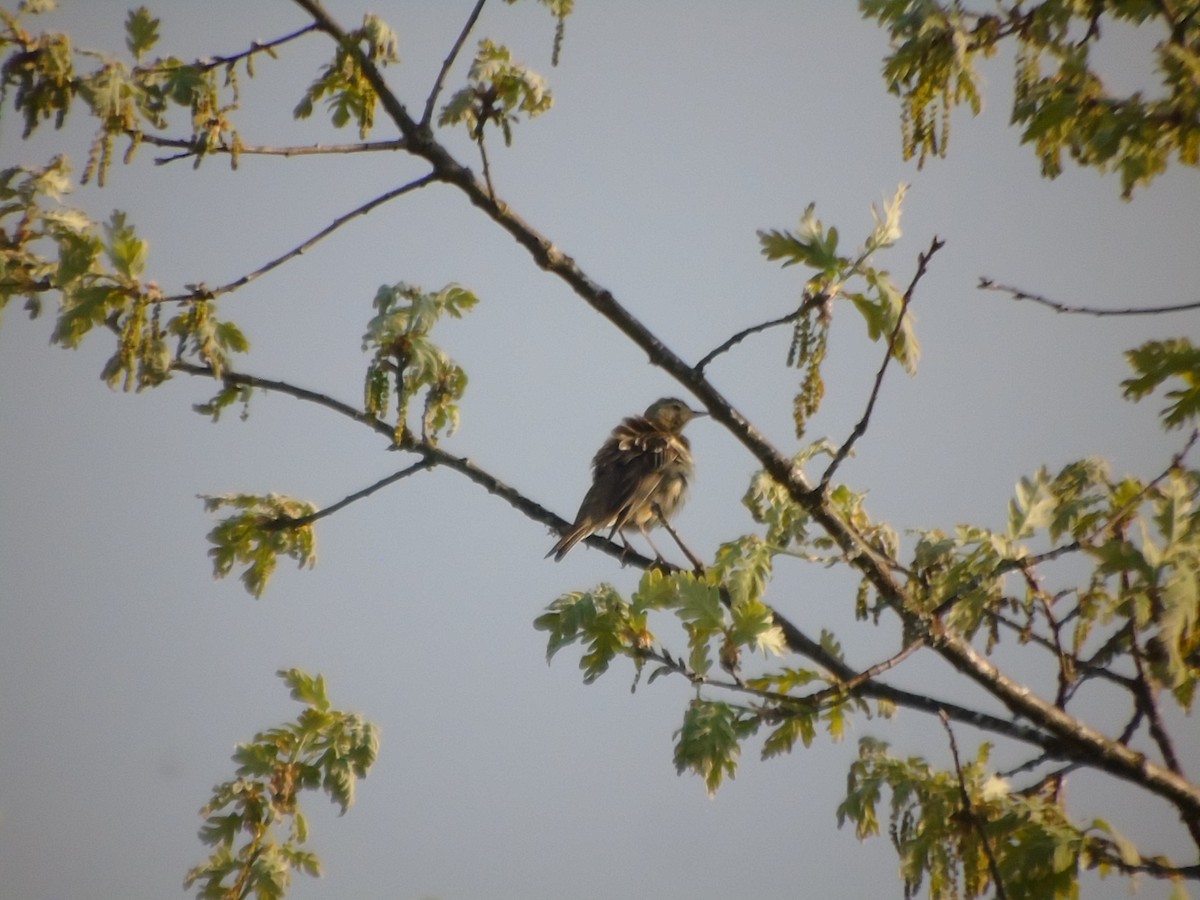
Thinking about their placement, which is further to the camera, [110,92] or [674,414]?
[674,414]

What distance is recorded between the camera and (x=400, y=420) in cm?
449

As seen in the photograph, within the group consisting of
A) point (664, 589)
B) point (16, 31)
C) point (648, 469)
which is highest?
point (648, 469)

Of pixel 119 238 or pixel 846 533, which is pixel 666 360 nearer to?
pixel 846 533

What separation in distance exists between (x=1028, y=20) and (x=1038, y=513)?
1.94 m

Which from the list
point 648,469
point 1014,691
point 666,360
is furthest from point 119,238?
point 648,469

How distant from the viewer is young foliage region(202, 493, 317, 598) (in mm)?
5230

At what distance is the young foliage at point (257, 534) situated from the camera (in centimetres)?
523

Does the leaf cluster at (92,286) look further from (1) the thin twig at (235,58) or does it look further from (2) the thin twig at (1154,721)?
(2) the thin twig at (1154,721)

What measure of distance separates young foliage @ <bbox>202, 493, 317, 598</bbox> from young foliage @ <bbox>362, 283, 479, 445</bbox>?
0.91 metres

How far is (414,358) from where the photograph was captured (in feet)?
15.0

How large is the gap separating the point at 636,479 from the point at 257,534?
372 cm

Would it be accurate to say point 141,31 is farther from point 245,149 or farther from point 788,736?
point 788,736

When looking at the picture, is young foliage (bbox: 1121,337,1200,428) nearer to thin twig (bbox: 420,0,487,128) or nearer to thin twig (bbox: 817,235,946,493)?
thin twig (bbox: 817,235,946,493)

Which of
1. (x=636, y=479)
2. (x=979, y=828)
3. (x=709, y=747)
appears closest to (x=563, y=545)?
(x=636, y=479)
